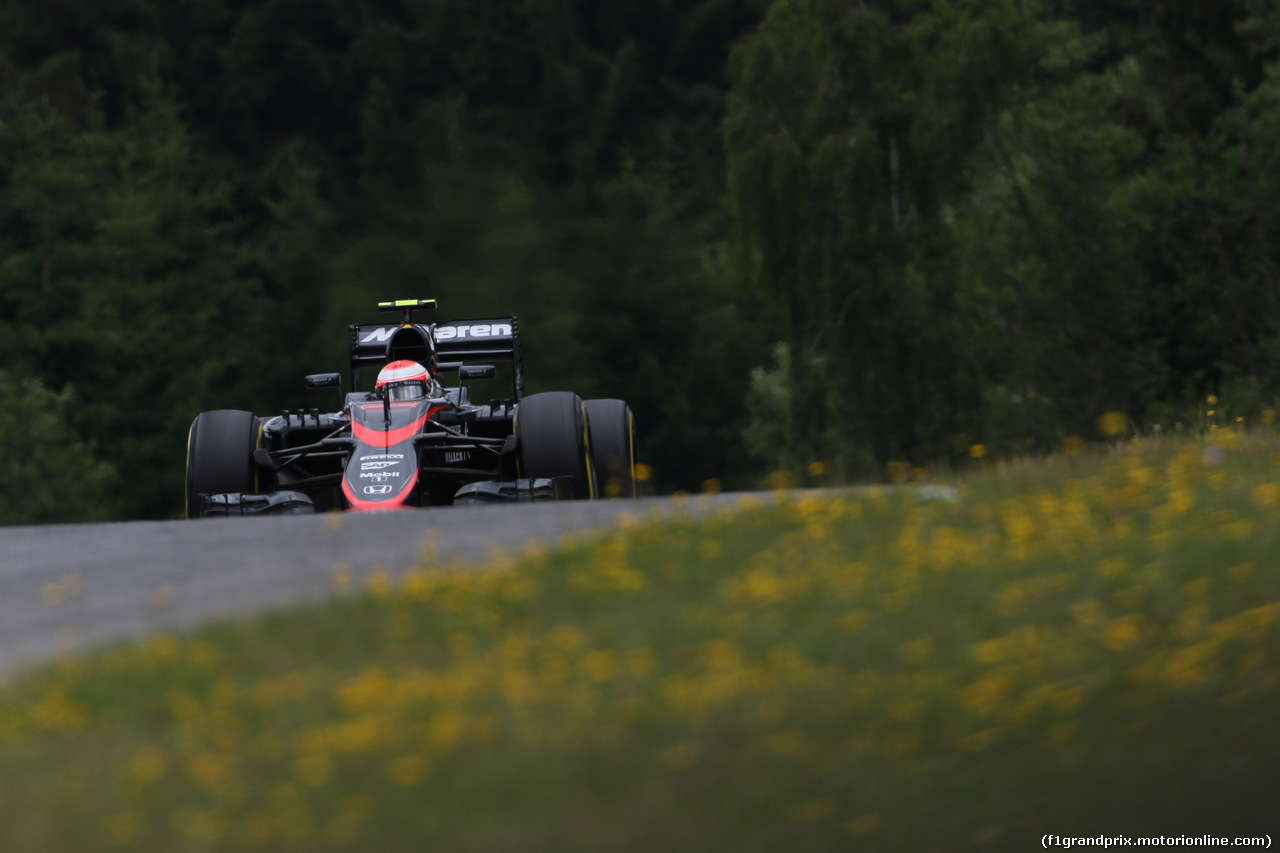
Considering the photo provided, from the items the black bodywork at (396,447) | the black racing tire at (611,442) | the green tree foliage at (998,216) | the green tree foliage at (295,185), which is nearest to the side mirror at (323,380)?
the black bodywork at (396,447)

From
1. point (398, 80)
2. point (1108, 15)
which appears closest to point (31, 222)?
point (398, 80)

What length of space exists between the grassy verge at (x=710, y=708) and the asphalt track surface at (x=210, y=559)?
1.48ft

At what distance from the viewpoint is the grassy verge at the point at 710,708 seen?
4727mm

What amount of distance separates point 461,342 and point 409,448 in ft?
6.76

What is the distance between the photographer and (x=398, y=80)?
176 ft

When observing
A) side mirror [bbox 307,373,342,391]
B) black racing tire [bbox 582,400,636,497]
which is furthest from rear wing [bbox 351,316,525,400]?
black racing tire [bbox 582,400,636,497]

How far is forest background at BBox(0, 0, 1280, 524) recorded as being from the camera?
26234 mm

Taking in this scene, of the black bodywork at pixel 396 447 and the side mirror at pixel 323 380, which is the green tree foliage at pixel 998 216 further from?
the side mirror at pixel 323 380

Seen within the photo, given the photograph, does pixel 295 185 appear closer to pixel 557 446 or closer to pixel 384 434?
pixel 384 434

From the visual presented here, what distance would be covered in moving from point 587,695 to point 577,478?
22.4 feet

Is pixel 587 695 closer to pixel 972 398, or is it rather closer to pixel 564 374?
pixel 972 398

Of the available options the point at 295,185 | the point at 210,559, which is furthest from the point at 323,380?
the point at 295,185

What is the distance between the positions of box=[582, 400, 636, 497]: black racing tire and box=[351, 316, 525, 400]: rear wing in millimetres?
1088

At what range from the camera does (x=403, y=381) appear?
43.8 ft
